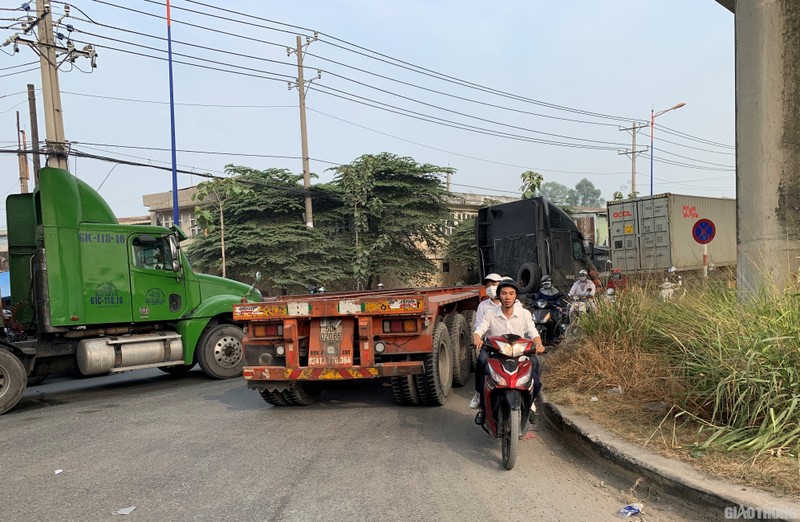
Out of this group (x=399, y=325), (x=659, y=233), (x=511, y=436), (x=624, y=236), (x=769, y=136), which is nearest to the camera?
(x=511, y=436)

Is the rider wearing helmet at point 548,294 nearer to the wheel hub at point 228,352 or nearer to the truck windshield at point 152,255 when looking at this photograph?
the wheel hub at point 228,352

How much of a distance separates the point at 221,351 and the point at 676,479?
8291 millimetres

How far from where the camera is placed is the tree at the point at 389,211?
31031mm

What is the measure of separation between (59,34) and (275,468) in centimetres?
1842

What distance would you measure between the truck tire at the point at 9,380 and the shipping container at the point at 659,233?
18774 mm

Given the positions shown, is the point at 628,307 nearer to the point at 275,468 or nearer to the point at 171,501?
the point at 275,468

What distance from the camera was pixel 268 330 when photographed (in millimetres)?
7191

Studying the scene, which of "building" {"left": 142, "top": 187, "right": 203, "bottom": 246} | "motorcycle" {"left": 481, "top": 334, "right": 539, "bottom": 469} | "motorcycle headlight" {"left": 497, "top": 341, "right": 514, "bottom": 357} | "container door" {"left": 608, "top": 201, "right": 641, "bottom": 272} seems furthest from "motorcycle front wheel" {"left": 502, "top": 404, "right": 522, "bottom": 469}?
"building" {"left": 142, "top": 187, "right": 203, "bottom": 246}

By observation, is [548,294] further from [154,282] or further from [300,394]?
[154,282]

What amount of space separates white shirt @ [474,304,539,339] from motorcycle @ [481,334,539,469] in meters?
0.26

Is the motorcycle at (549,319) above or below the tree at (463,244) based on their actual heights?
below

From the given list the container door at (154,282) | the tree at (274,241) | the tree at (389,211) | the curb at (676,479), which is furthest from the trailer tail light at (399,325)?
the tree at (389,211)

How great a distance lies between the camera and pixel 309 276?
2958cm

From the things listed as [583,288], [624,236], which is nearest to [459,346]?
[583,288]
